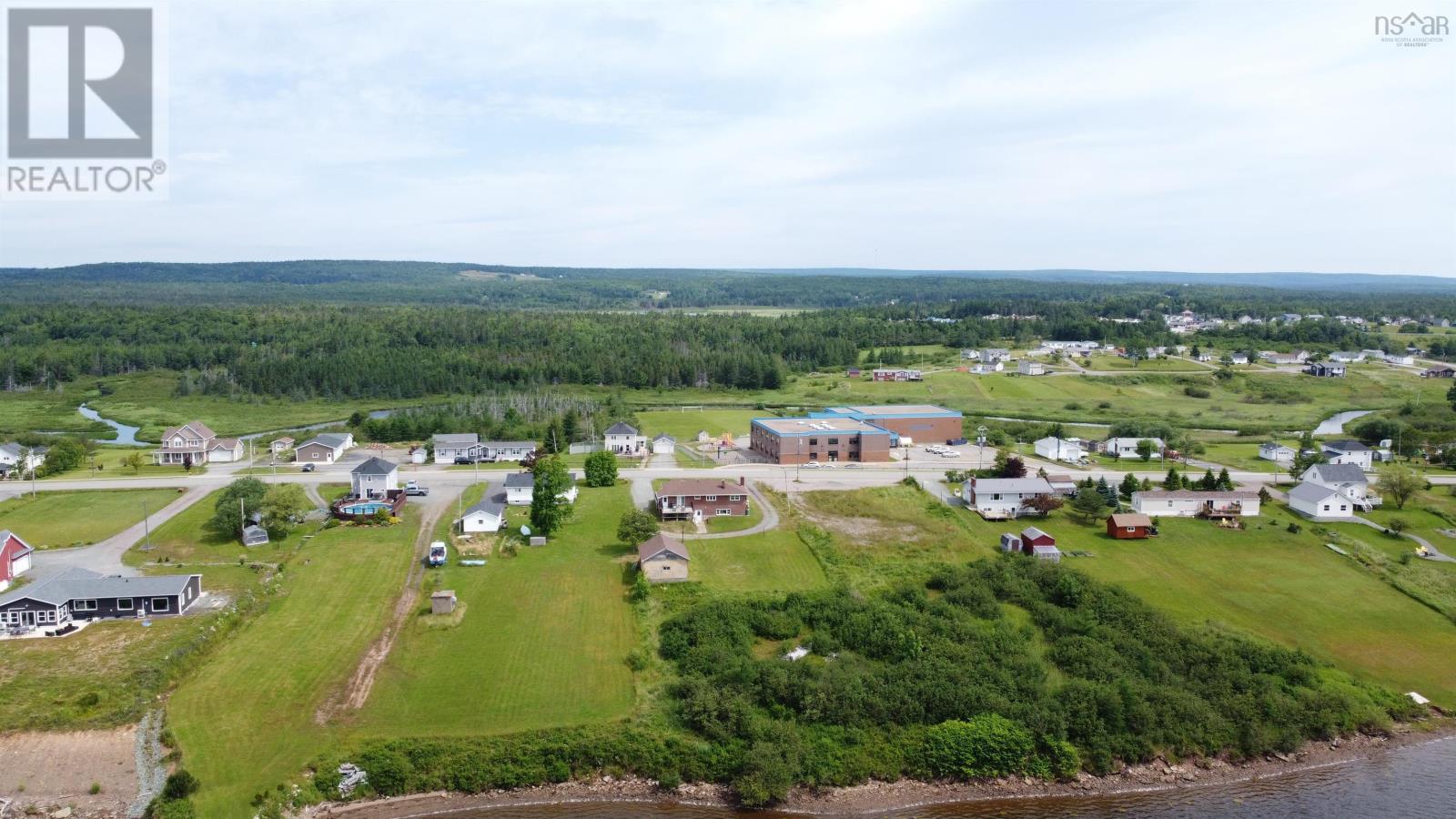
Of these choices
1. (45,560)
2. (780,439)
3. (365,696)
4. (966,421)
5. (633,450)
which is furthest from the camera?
(966,421)

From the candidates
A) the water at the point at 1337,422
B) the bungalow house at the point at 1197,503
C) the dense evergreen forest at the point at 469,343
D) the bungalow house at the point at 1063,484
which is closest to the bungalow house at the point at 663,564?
the bungalow house at the point at 1063,484

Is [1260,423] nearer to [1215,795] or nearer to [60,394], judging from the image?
[1215,795]

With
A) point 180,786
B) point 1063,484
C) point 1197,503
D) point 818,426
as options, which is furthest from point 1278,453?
point 180,786

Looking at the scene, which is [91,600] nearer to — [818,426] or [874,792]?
[874,792]

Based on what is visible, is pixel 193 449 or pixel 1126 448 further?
pixel 1126 448

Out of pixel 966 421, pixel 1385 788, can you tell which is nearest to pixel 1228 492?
pixel 1385 788
